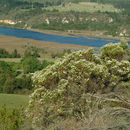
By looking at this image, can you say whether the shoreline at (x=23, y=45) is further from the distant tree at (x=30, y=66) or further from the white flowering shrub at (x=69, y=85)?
the white flowering shrub at (x=69, y=85)

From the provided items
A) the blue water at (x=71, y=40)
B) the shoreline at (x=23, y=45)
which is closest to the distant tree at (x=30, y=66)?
the shoreline at (x=23, y=45)

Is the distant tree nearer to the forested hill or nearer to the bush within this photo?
the bush

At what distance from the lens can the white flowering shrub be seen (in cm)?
1148

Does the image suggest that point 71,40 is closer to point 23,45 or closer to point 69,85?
point 23,45

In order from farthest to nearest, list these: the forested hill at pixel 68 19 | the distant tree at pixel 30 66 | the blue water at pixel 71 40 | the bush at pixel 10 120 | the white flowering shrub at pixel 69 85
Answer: the forested hill at pixel 68 19 → the blue water at pixel 71 40 → the distant tree at pixel 30 66 → the bush at pixel 10 120 → the white flowering shrub at pixel 69 85

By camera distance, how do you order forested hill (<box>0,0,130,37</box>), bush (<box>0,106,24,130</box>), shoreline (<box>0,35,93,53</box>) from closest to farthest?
bush (<box>0,106,24,130</box>) → shoreline (<box>0,35,93,53</box>) → forested hill (<box>0,0,130,37</box>)

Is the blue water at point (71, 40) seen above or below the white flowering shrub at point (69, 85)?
below

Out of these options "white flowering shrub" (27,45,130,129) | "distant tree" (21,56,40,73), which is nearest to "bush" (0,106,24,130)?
"white flowering shrub" (27,45,130,129)

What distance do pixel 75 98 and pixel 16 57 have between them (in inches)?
2165

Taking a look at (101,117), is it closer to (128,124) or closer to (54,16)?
(128,124)

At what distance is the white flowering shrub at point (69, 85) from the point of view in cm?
1148

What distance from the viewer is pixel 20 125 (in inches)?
499

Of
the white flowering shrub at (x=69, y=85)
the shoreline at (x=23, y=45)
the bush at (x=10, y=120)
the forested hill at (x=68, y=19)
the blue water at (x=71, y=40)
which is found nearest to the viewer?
the white flowering shrub at (x=69, y=85)

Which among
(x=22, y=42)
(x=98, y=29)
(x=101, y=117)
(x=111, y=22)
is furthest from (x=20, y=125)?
(x=111, y=22)
